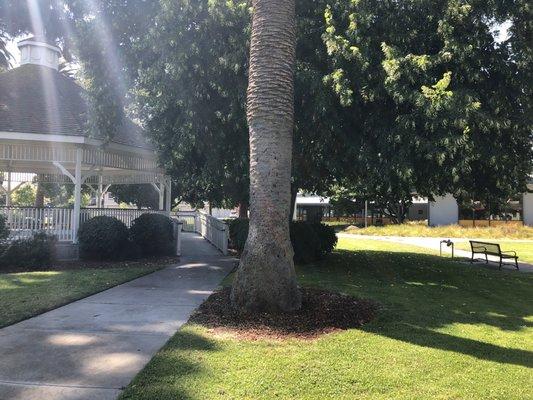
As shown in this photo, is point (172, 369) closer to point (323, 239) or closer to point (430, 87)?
point (430, 87)

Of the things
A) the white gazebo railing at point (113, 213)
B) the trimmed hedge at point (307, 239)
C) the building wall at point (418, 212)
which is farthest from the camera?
the building wall at point (418, 212)

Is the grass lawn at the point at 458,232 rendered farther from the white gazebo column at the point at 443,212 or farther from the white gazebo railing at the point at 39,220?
the white gazebo railing at the point at 39,220

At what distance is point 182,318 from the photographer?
6965mm

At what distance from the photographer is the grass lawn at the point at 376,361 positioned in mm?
4363

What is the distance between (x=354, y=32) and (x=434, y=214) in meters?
33.8

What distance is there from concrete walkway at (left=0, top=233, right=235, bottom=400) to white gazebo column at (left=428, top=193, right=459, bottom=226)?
3510 centimetres

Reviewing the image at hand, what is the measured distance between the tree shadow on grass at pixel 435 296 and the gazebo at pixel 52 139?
705 centimetres

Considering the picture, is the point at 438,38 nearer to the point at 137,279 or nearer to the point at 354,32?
the point at 354,32

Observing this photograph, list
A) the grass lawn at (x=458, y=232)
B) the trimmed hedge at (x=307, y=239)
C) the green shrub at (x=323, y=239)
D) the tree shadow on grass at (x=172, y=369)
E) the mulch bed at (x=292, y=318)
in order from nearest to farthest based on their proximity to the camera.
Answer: the tree shadow on grass at (x=172, y=369) → the mulch bed at (x=292, y=318) → the trimmed hedge at (x=307, y=239) → the green shrub at (x=323, y=239) → the grass lawn at (x=458, y=232)

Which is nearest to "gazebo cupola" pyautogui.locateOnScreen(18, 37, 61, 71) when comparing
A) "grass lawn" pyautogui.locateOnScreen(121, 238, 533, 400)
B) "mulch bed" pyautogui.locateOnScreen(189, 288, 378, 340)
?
"mulch bed" pyautogui.locateOnScreen(189, 288, 378, 340)

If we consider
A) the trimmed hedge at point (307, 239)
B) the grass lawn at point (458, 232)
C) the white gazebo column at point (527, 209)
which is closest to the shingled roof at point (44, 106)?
the trimmed hedge at point (307, 239)

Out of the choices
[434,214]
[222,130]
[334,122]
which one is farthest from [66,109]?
[434,214]

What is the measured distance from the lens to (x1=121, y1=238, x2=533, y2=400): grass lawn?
14.3 ft

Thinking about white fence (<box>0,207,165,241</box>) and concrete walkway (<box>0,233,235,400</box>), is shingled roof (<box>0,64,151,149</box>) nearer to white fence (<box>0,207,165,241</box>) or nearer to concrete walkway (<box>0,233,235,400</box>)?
white fence (<box>0,207,165,241</box>)
